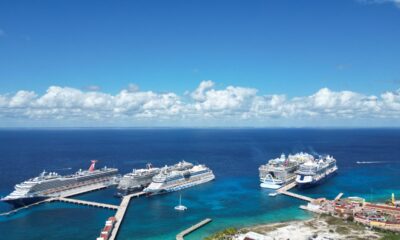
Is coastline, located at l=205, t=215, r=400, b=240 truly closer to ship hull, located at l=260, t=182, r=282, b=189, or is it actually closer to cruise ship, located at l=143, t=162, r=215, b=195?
ship hull, located at l=260, t=182, r=282, b=189

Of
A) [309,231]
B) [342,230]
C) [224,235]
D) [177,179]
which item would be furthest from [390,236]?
[177,179]

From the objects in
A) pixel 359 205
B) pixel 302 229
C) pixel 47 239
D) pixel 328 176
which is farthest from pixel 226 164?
pixel 47 239

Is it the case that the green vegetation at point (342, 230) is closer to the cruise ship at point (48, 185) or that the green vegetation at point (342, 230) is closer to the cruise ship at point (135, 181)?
the cruise ship at point (135, 181)

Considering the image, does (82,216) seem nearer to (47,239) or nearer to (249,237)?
(47,239)

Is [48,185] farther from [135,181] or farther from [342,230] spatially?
[342,230]

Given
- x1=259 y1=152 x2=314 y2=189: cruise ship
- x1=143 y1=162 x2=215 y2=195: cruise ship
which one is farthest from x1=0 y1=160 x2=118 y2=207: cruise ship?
x1=259 y1=152 x2=314 y2=189: cruise ship
